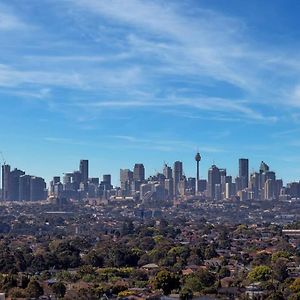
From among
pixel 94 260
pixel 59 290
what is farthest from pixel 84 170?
pixel 59 290

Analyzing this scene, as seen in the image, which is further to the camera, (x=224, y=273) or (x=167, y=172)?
(x=167, y=172)

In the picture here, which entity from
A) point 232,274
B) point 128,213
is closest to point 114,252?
point 232,274

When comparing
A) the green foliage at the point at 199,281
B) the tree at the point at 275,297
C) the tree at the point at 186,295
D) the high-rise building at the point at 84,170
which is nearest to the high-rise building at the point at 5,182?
the high-rise building at the point at 84,170

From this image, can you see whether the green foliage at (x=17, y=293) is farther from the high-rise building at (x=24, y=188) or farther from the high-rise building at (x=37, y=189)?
the high-rise building at (x=37, y=189)

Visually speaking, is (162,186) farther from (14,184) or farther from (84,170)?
(14,184)

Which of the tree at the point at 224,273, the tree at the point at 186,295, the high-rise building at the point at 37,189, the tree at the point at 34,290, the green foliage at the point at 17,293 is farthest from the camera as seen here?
the high-rise building at the point at 37,189

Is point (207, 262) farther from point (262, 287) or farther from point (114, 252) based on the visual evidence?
point (262, 287)
